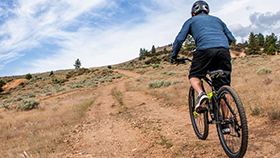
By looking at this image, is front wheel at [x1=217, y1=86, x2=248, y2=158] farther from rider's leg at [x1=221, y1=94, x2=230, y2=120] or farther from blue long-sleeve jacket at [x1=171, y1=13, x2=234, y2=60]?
blue long-sleeve jacket at [x1=171, y1=13, x2=234, y2=60]

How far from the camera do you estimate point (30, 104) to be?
541 inches

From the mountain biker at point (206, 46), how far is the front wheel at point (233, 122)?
0.21ft

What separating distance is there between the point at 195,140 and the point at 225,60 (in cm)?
209

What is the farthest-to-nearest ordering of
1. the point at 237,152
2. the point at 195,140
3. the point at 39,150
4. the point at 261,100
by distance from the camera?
the point at 261,100 → the point at 39,150 → the point at 195,140 → the point at 237,152

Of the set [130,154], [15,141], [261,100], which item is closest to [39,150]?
[15,141]

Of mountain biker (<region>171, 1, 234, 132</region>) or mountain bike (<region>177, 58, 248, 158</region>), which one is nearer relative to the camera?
mountain bike (<region>177, 58, 248, 158</region>)

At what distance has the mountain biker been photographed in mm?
2781

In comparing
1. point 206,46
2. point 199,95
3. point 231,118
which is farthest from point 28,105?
point 231,118

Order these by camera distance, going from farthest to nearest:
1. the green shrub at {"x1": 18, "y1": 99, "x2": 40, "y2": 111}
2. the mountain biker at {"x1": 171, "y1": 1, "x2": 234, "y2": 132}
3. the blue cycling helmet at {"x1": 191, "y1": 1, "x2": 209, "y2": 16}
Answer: the green shrub at {"x1": 18, "y1": 99, "x2": 40, "y2": 111} → the blue cycling helmet at {"x1": 191, "y1": 1, "x2": 209, "y2": 16} → the mountain biker at {"x1": 171, "y1": 1, "x2": 234, "y2": 132}

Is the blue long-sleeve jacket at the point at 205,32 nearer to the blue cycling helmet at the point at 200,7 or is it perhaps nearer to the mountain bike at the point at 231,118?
the blue cycling helmet at the point at 200,7

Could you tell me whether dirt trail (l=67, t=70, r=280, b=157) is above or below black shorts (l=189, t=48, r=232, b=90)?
below

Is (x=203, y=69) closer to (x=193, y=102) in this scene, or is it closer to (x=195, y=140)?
(x=193, y=102)

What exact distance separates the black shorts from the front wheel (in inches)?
11.3

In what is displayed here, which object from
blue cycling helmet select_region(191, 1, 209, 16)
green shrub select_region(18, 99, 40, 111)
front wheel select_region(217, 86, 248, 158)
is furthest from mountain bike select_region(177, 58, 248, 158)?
green shrub select_region(18, 99, 40, 111)
